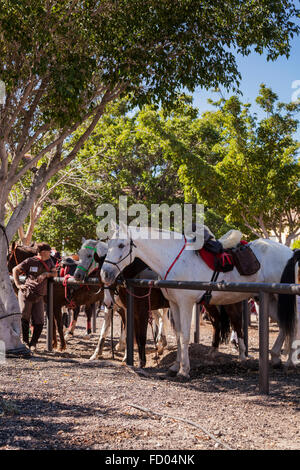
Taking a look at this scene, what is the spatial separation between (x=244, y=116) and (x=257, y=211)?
426cm

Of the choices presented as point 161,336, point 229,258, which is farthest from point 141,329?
point 161,336

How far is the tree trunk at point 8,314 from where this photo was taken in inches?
304

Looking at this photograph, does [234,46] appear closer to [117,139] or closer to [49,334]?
[49,334]

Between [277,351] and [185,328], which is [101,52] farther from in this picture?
[277,351]

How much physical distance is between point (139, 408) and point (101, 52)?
6516 mm

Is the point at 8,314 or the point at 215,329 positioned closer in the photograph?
the point at 8,314

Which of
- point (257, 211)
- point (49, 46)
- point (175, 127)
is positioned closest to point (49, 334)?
point (49, 46)

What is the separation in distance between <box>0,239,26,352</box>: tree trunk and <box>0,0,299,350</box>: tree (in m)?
0.02

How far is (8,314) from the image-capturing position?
768 cm

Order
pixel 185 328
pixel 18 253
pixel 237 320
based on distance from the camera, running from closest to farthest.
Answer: pixel 185 328, pixel 237 320, pixel 18 253

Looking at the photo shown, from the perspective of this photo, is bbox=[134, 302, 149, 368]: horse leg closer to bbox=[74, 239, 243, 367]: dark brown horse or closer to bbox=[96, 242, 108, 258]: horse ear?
bbox=[74, 239, 243, 367]: dark brown horse

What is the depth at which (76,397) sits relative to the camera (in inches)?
201

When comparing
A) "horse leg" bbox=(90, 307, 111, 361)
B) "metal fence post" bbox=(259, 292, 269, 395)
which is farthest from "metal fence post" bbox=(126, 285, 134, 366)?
"metal fence post" bbox=(259, 292, 269, 395)

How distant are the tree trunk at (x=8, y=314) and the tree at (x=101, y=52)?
18 mm
